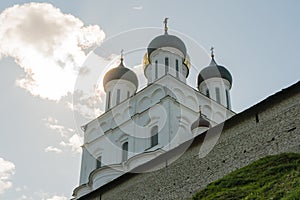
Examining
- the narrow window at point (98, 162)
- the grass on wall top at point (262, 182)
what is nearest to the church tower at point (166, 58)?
the narrow window at point (98, 162)

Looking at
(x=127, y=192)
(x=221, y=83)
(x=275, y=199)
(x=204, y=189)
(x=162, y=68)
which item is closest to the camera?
(x=275, y=199)

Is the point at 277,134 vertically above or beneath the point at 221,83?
beneath

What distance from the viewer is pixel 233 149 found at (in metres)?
12.8

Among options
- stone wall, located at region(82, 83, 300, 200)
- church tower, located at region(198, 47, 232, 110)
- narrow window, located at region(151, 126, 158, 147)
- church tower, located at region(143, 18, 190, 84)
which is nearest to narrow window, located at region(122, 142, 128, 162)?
narrow window, located at region(151, 126, 158, 147)

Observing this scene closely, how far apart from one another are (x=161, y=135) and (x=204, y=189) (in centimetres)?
1044

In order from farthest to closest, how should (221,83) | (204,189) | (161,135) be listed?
(221,83)
(161,135)
(204,189)

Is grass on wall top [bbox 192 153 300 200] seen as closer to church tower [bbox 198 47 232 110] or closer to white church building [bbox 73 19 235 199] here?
white church building [bbox 73 19 235 199]

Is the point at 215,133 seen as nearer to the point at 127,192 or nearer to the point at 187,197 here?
the point at 187,197

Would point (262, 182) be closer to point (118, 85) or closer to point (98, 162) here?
point (98, 162)

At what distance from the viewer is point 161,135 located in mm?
Result: 22250

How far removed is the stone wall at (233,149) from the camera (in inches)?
470

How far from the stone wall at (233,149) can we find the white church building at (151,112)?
7025 millimetres

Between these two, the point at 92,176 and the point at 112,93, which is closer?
the point at 92,176

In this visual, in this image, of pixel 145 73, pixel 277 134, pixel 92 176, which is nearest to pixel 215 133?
pixel 277 134
